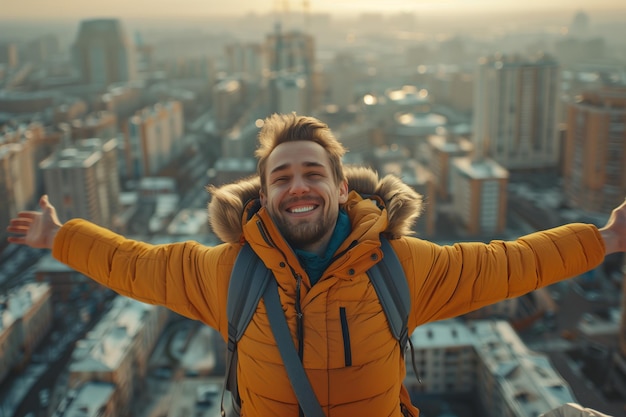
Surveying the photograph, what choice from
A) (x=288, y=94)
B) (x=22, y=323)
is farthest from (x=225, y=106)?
(x=22, y=323)

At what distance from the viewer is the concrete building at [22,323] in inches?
124

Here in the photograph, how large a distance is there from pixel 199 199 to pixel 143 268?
5720 millimetres

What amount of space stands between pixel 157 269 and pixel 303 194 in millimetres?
142

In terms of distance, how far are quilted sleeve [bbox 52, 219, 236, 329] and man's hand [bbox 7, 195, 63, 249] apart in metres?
0.03

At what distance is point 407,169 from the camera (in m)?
5.36

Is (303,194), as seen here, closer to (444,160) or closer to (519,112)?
(444,160)

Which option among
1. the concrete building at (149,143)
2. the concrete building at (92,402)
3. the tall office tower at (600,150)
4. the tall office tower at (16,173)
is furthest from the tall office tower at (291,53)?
the concrete building at (92,402)

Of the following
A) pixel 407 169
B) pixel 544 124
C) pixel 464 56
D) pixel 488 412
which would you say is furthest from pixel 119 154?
pixel 464 56

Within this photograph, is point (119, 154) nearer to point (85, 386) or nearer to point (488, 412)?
point (85, 386)

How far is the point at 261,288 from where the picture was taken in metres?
0.51

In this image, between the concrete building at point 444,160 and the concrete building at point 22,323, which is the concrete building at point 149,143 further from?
the concrete building at point 22,323

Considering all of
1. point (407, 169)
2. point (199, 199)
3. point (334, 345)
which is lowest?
point (199, 199)

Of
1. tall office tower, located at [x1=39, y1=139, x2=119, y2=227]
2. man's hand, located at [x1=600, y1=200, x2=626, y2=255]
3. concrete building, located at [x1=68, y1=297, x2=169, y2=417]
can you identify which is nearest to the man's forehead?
man's hand, located at [x1=600, y1=200, x2=626, y2=255]

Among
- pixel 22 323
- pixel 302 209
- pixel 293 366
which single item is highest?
pixel 302 209
